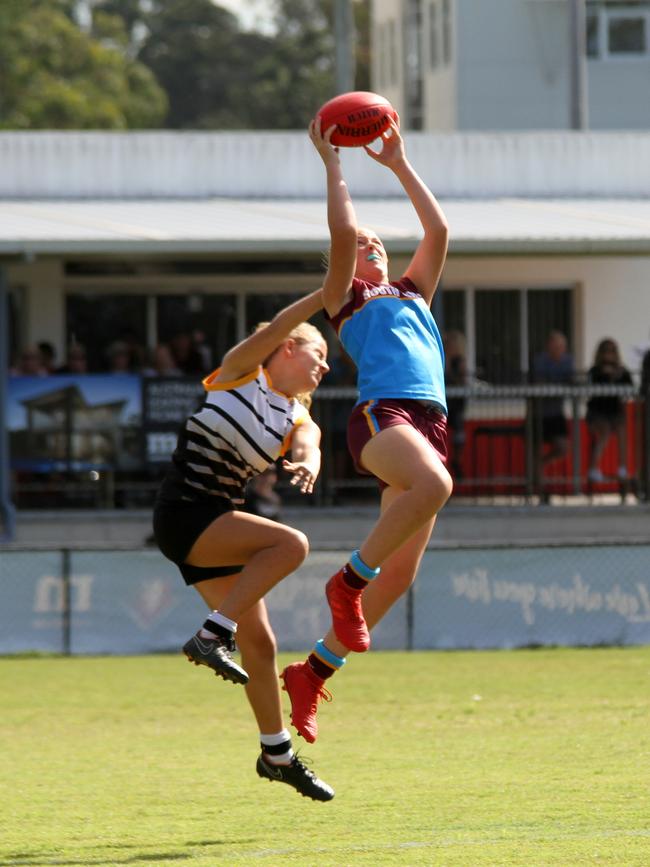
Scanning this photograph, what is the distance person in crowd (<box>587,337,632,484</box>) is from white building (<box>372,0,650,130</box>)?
69.3ft

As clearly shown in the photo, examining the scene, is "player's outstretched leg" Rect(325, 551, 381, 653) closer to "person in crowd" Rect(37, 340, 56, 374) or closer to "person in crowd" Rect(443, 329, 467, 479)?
"person in crowd" Rect(443, 329, 467, 479)

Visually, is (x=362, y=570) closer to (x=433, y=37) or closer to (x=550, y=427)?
(x=550, y=427)

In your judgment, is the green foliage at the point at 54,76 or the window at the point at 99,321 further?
the green foliage at the point at 54,76

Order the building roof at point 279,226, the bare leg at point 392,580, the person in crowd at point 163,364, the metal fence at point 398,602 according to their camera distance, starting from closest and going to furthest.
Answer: the bare leg at point 392,580 → the metal fence at point 398,602 → the building roof at point 279,226 → the person in crowd at point 163,364

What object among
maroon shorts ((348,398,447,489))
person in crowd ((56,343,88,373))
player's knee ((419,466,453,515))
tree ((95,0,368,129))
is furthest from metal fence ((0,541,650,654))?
tree ((95,0,368,129))

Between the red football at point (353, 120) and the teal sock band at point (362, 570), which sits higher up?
the red football at point (353, 120)

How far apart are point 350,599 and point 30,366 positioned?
12.5 m

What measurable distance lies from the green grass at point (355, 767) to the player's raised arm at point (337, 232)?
203 cm

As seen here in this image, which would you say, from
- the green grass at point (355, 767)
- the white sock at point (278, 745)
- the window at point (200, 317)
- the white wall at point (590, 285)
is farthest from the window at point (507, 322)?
the white sock at point (278, 745)

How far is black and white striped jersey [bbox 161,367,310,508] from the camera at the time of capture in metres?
6.61

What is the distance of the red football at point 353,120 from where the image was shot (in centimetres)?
672

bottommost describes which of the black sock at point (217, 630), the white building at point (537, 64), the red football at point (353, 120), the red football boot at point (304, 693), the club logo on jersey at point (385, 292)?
the red football boot at point (304, 693)

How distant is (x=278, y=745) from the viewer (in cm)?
671

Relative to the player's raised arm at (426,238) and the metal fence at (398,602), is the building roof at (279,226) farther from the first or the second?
the player's raised arm at (426,238)
